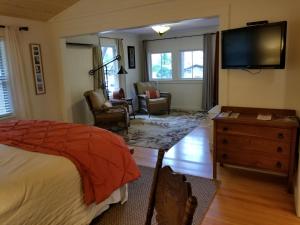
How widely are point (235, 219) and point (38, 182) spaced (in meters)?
1.69

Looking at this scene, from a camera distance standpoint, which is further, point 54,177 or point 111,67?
point 111,67

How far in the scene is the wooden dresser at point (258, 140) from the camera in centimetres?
247

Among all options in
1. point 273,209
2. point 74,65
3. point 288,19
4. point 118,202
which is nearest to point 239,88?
point 288,19

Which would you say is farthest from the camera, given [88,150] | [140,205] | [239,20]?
[239,20]

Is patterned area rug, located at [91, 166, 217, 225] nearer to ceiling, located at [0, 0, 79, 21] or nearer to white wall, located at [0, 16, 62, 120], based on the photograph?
white wall, located at [0, 16, 62, 120]

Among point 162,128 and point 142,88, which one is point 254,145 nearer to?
point 162,128

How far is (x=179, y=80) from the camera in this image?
737cm

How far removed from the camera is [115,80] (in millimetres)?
6754

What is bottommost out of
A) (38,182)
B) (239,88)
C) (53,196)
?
(53,196)

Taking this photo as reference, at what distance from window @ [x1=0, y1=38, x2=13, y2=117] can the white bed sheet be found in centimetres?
227

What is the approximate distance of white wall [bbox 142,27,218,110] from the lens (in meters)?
6.98

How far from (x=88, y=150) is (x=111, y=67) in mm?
4772

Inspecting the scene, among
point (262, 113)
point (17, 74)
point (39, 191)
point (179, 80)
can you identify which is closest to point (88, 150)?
point (39, 191)

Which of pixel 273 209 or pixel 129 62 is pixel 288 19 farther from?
pixel 129 62
